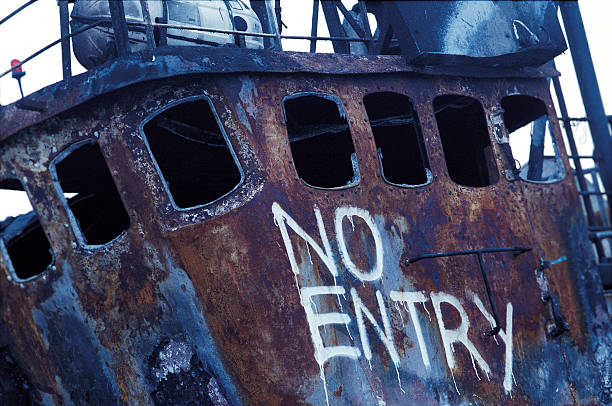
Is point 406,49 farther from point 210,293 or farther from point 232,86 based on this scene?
point 210,293

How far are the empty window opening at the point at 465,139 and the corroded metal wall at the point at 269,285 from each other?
859mm

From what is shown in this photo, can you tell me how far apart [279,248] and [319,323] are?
67cm

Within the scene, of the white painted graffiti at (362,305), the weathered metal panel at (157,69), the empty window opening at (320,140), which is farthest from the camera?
the empty window opening at (320,140)

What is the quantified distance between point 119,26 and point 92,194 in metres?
2.92

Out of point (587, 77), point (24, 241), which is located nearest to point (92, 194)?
point (24, 241)

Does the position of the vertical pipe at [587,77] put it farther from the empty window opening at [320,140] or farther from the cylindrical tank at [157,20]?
the cylindrical tank at [157,20]

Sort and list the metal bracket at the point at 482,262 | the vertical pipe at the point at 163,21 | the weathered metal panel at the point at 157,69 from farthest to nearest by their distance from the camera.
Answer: the vertical pipe at the point at 163,21 < the metal bracket at the point at 482,262 < the weathered metal panel at the point at 157,69

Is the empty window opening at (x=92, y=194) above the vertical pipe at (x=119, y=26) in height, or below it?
below

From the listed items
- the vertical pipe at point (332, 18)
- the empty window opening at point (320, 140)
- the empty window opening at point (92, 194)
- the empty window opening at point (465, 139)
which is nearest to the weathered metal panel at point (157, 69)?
the empty window opening at point (320, 140)

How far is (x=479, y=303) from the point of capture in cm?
622

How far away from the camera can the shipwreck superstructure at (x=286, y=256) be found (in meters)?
5.37

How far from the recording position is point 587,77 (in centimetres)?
830

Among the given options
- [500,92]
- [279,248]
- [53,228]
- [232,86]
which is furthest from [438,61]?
[53,228]

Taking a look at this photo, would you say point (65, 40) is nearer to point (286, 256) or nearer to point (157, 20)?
point (157, 20)
